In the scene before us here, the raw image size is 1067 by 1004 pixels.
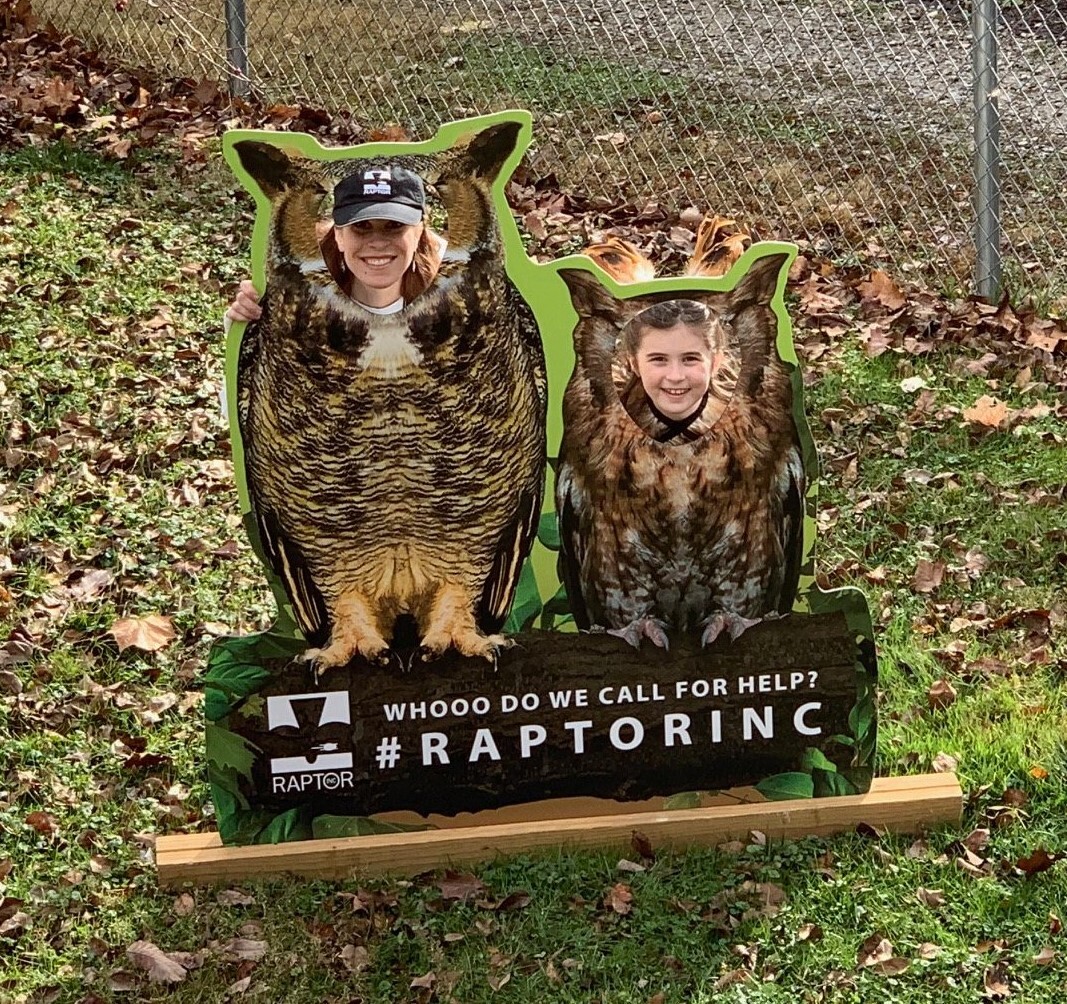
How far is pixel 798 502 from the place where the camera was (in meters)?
3.62

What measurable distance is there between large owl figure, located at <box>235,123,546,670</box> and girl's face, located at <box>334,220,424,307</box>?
6 centimetres

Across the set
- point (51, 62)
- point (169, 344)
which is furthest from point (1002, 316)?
point (51, 62)

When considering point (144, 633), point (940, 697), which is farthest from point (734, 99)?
point (144, 633)

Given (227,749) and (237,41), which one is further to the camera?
(237,41)

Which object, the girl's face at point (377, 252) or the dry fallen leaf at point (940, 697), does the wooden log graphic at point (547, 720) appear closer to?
the dry fallen leaf at point (940, 697)

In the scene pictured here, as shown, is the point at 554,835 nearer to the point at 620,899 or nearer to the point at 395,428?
the point at 620,899

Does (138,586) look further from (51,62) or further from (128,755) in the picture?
(51,62)

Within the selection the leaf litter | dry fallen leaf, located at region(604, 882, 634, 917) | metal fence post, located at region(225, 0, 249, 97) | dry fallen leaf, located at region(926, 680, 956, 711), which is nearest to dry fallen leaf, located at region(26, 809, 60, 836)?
the leaf litter

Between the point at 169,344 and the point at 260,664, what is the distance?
120 inches

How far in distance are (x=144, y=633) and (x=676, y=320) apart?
217 centimetres

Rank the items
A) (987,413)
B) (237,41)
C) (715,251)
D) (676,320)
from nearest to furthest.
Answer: (676,320) → (715,251) → (987,413) → (237,41)

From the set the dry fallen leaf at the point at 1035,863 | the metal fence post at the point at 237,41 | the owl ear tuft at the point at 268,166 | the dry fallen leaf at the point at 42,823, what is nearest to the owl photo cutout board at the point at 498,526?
the owl ear tuft at the point at 268,166

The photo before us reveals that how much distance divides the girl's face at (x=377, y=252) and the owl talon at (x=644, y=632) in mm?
1053

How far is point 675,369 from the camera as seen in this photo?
11.3 ft
